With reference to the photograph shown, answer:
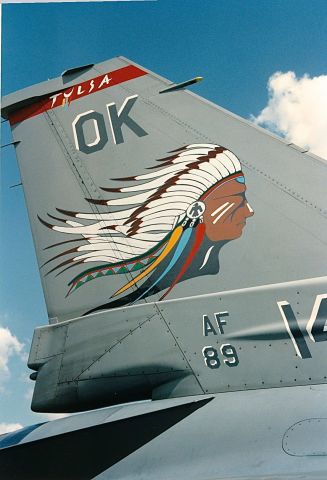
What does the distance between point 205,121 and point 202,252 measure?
0.86 m

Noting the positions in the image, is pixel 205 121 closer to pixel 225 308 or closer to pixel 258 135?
pixel 258 135

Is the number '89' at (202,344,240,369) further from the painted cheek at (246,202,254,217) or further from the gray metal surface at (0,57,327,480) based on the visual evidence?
the painted cheek at (246,202,254,217)

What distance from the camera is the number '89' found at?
279 cm

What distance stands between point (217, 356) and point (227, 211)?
2.78 feet

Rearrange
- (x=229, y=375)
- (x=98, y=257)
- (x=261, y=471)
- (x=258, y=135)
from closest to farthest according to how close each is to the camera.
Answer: (x=261, y=471), (x=229, y=375), (x=258, y=135), (x=98, y=257)

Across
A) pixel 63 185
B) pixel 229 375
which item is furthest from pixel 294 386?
pixel 63 185

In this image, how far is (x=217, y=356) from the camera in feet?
9.33

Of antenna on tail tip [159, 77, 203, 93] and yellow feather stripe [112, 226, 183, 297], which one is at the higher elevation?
antenna on tail tip [159, 77, 203, 93]

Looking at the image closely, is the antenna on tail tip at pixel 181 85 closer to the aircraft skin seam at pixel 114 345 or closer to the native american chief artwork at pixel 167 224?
the native american chief artwork at pixel 167 224

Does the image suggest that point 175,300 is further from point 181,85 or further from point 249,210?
point 181,85

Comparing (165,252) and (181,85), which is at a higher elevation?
(181,85)

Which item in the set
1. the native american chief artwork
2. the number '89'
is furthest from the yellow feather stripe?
the number '89'

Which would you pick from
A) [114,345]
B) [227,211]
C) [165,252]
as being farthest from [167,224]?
[114,345]

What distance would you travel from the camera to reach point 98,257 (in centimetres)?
351
